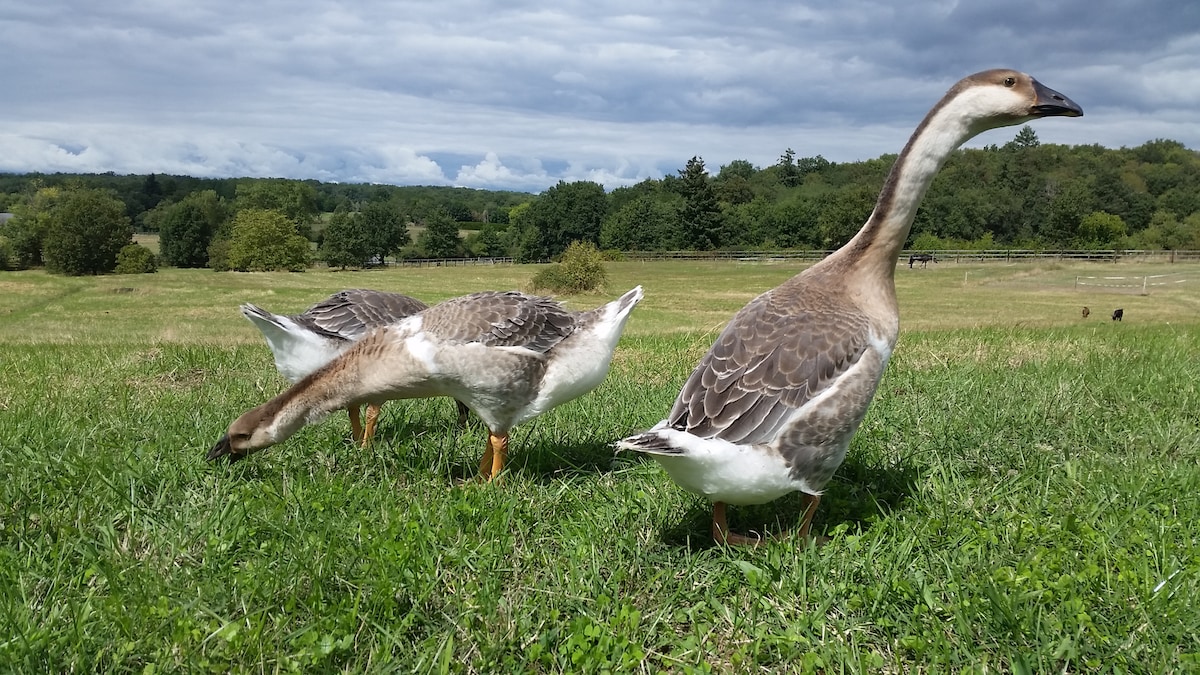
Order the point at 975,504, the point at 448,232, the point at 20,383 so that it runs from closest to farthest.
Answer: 1. the point at 975,504
2. the point at 20,383
3. the point at 448,232

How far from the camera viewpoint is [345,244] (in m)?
103

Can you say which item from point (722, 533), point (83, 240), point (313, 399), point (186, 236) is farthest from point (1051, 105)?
point (186, 236)

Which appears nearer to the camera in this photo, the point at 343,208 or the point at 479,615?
the point at 479,615

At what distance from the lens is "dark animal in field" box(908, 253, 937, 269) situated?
3091 inches

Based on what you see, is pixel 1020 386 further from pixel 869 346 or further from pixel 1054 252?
pixel 1054 252

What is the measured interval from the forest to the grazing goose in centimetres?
9146

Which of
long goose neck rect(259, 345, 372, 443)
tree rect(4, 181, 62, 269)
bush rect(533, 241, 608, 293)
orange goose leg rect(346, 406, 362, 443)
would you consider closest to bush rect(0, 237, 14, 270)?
tree rect(4, 181, 62, 269)

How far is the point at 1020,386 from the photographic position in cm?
810

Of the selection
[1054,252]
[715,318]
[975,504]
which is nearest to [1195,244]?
[1054,252]

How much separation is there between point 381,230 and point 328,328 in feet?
354

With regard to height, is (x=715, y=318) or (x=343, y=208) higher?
(x=343, y=208)

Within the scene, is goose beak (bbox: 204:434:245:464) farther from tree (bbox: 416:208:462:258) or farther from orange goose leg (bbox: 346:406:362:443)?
tree (bbox: 416:208:462:258)

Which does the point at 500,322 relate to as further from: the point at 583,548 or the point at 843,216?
the point at 843,216

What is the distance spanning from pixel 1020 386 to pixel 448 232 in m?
114
